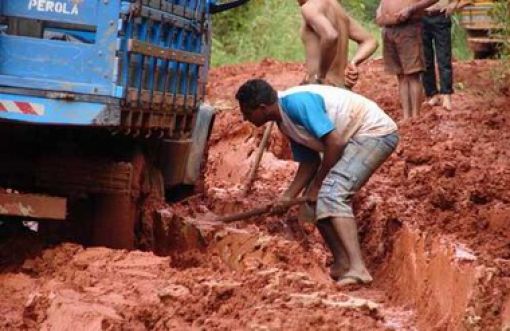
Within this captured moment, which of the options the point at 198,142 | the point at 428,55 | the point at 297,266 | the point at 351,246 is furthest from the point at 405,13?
the point at 297,266


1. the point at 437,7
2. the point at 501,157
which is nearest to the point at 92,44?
the point at 501,157

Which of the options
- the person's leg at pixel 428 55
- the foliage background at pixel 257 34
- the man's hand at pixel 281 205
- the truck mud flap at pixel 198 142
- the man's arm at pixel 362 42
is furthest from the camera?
the foliage background at pixel 257 34

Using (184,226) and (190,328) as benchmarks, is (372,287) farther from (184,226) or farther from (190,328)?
(190,328)

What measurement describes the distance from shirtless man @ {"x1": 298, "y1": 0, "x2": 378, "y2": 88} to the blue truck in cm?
68

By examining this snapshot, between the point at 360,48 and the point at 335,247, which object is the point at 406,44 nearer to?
the point at 360,48

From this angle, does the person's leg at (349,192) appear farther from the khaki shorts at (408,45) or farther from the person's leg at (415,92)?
the person's leg at (415,92)

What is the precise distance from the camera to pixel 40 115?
7129 millimetres

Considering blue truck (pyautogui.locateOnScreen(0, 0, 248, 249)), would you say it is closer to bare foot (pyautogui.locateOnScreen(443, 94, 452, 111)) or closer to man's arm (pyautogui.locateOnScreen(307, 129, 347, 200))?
man's arm (pyautogui.locateOnScreen(307, 129, 347, 200))

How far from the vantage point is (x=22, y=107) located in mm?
7133

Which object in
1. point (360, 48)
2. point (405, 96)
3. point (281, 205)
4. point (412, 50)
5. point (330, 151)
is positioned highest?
point (360, 48)

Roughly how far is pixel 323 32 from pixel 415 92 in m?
3.26

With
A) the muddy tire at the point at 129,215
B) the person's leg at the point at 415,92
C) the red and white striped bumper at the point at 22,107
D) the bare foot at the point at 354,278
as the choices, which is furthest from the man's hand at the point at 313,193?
the person's leg at the point at 415,92

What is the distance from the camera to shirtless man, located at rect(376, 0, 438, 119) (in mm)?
12109

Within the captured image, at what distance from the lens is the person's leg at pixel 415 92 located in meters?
12.4
